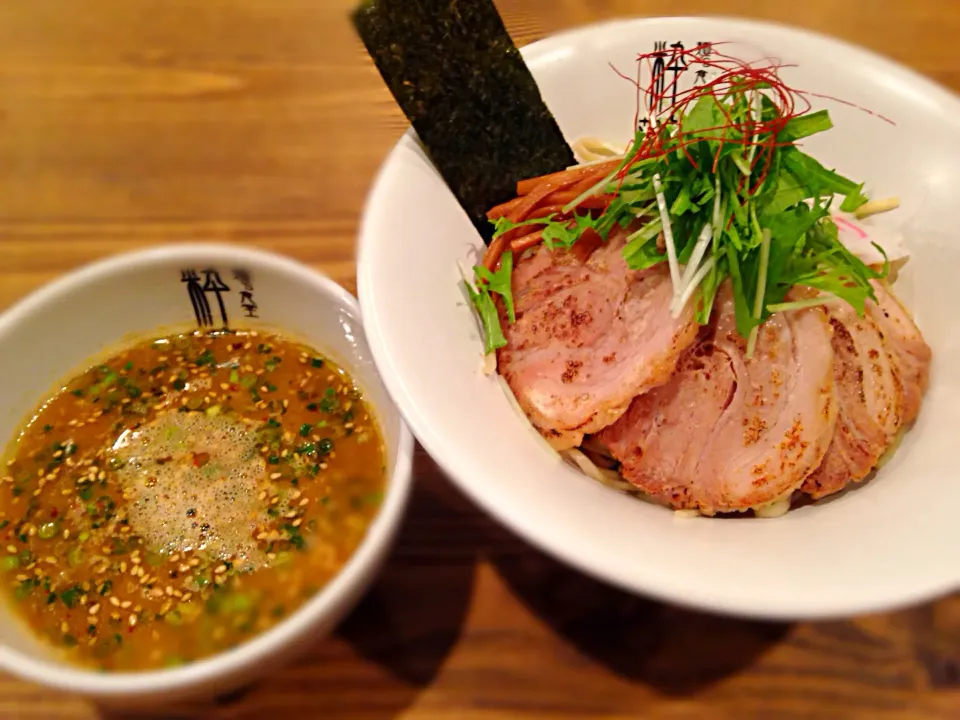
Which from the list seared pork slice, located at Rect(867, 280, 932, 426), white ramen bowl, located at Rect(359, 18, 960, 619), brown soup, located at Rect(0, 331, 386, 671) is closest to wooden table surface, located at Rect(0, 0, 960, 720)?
brown soup, located at Rect(0, 331, 386, 671)

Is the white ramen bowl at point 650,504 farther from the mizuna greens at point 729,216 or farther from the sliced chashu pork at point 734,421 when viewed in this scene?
the mizuna greens at point 729,216

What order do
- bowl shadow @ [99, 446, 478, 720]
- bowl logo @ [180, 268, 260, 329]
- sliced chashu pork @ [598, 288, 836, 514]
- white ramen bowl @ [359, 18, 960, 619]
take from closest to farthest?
white ramen bowl @ [359, 18, 960, 619] < sliced chashu pork @ [598, 288, 836, 514] < bowl shadow @ [99, 446, 478, 720] < bowl logo @ [180, 268, 260, 329]

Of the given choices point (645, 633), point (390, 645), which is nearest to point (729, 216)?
point (645, 633)

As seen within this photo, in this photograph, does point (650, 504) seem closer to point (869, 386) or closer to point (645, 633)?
point (645, 633)

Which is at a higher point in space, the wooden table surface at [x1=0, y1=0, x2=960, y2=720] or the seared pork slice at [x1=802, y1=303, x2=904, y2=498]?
the seared pork slice at [x1=802, y1=303, x2=904, y2=498]

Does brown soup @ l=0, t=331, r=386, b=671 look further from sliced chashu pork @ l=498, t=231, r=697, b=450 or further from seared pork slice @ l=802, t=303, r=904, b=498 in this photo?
seared pork slice @ l=802, t=303, r=904, b=498

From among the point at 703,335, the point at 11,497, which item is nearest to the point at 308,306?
the point at 11,497
